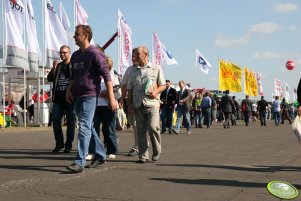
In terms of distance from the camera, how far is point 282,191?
16.2ft

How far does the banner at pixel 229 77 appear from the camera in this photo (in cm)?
3666

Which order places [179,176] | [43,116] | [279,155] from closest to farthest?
[179,176] → [279,155] → [43,116]

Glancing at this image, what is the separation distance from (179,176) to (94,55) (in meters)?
1.98

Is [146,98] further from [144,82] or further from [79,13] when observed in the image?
[79,13]

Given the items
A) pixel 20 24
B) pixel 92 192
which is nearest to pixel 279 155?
pixel 92 192

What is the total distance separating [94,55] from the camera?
21.5ft

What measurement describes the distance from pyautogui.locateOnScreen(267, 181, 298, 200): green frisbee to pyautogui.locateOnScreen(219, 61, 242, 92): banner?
3092 centimetres

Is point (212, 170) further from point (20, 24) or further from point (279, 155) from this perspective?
point (20, 24)

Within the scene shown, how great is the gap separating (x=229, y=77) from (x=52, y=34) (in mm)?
20309

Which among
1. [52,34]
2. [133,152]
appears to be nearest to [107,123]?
[133,152]

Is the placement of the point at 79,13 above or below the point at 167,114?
above

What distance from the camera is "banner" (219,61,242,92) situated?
36.7 m

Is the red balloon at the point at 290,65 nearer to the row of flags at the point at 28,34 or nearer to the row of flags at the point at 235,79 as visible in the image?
the row of flags at the point at 235,79

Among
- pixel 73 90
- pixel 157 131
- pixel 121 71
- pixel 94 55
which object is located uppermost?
pixel 121 71
